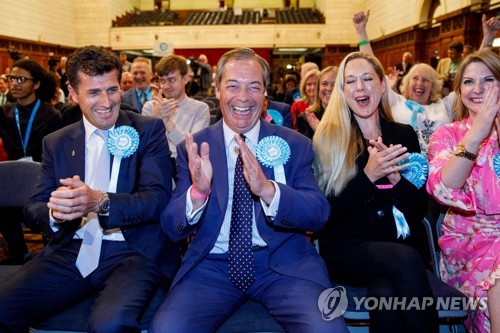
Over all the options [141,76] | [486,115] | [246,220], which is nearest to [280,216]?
[246,220]

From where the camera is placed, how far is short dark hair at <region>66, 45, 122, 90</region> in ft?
6.59

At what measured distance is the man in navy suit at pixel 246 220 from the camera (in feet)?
5.38

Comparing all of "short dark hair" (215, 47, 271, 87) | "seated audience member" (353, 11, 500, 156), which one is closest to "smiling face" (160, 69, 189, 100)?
"seated audience member" (353, 11, 500, 156)

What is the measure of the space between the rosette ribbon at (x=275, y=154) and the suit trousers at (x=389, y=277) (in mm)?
467

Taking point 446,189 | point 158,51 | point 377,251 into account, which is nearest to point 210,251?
point 377,251

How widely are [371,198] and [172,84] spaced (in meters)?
Result: 2.71

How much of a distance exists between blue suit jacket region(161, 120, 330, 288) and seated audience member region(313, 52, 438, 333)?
0.17 m

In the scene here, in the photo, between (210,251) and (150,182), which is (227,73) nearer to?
(150,182)

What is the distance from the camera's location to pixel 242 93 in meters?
1.96

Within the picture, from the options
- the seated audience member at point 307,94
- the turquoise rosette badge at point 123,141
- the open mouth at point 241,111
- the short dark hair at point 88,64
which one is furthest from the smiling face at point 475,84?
the seated audience member at point 307,94

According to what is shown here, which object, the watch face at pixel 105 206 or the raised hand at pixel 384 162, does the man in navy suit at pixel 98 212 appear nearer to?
the watch face at pixel 105 206

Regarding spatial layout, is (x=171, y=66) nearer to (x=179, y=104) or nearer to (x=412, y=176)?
(x=179, y=104)

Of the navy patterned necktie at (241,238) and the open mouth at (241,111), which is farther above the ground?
the open mouth at (241,111)

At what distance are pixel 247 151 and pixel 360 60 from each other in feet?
3.15
